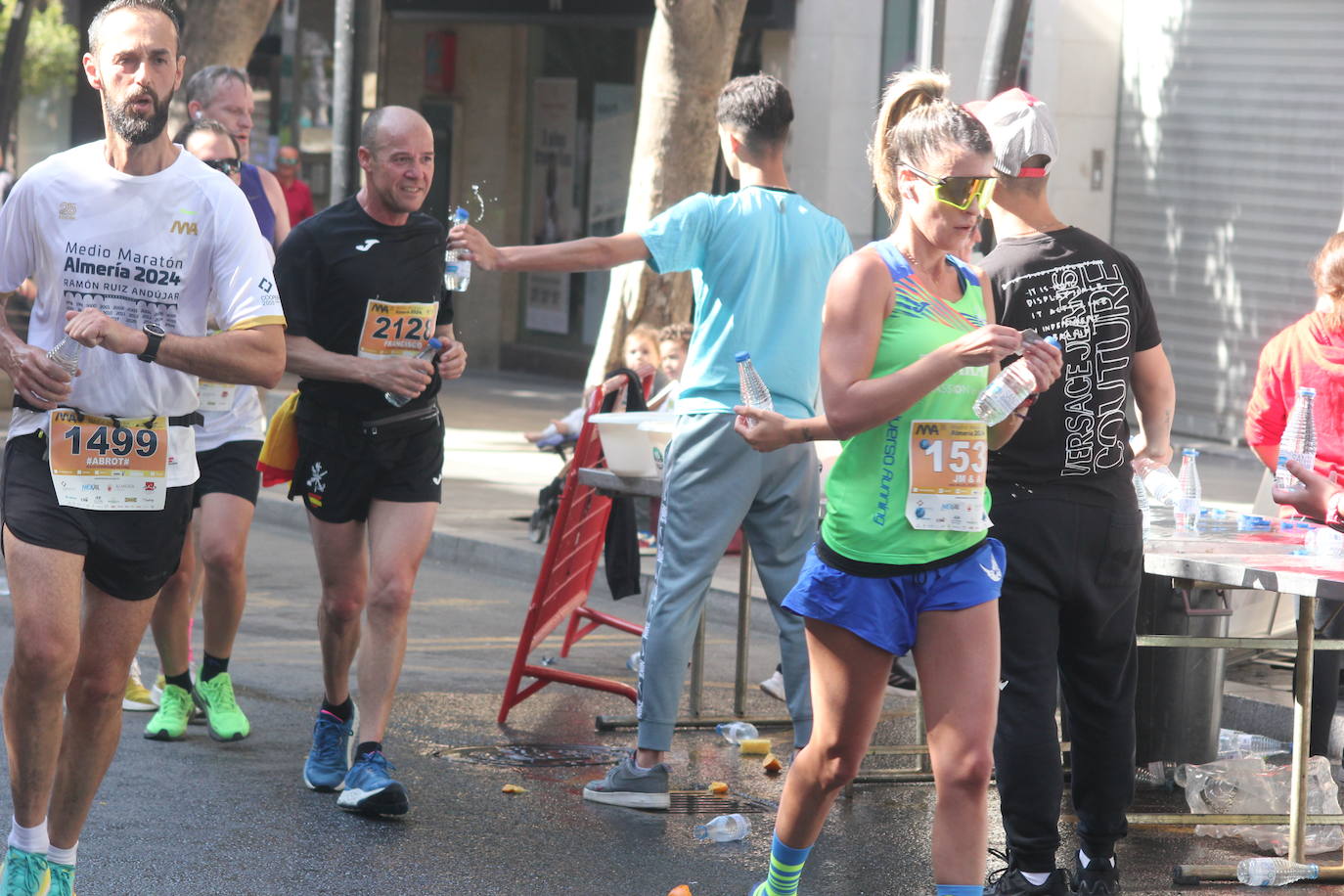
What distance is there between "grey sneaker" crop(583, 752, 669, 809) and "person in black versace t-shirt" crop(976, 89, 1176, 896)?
4.41 ft

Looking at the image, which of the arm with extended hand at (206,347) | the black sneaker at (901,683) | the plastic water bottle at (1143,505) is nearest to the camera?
the arm with extended hand at (206,347)

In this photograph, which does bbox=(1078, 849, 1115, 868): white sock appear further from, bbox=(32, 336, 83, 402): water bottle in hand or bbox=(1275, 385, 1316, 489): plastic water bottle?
bbox=(32, 336, 83, 402): water bottle in hand

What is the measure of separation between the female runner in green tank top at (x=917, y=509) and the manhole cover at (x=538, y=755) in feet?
7.63

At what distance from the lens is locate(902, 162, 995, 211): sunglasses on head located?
14.5 ft

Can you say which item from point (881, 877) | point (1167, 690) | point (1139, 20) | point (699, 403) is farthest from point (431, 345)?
point (1139, 20)

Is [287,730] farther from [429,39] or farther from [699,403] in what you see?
[429,39]

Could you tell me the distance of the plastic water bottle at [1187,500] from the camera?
6.37 m

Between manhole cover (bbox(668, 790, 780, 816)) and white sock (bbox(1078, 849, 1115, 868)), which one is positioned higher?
white sock (bbox(1078, 849, 1115, 868))

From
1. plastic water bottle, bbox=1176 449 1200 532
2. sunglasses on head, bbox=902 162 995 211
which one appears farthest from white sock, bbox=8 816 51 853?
plastic water bottle, bbox=1176 449 1200 532

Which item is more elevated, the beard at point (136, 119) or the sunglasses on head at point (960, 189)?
the beard at point (136, 119)

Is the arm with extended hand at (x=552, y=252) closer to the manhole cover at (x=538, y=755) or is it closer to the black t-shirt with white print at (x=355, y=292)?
the black t-shirt with white print at (x=355, y=292)

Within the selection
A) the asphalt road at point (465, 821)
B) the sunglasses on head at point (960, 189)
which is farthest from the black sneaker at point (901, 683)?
the sunglasses on head at point (960, 189)

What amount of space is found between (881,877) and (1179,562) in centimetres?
121

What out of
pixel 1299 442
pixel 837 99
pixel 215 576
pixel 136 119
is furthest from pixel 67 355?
pixel 837 99
